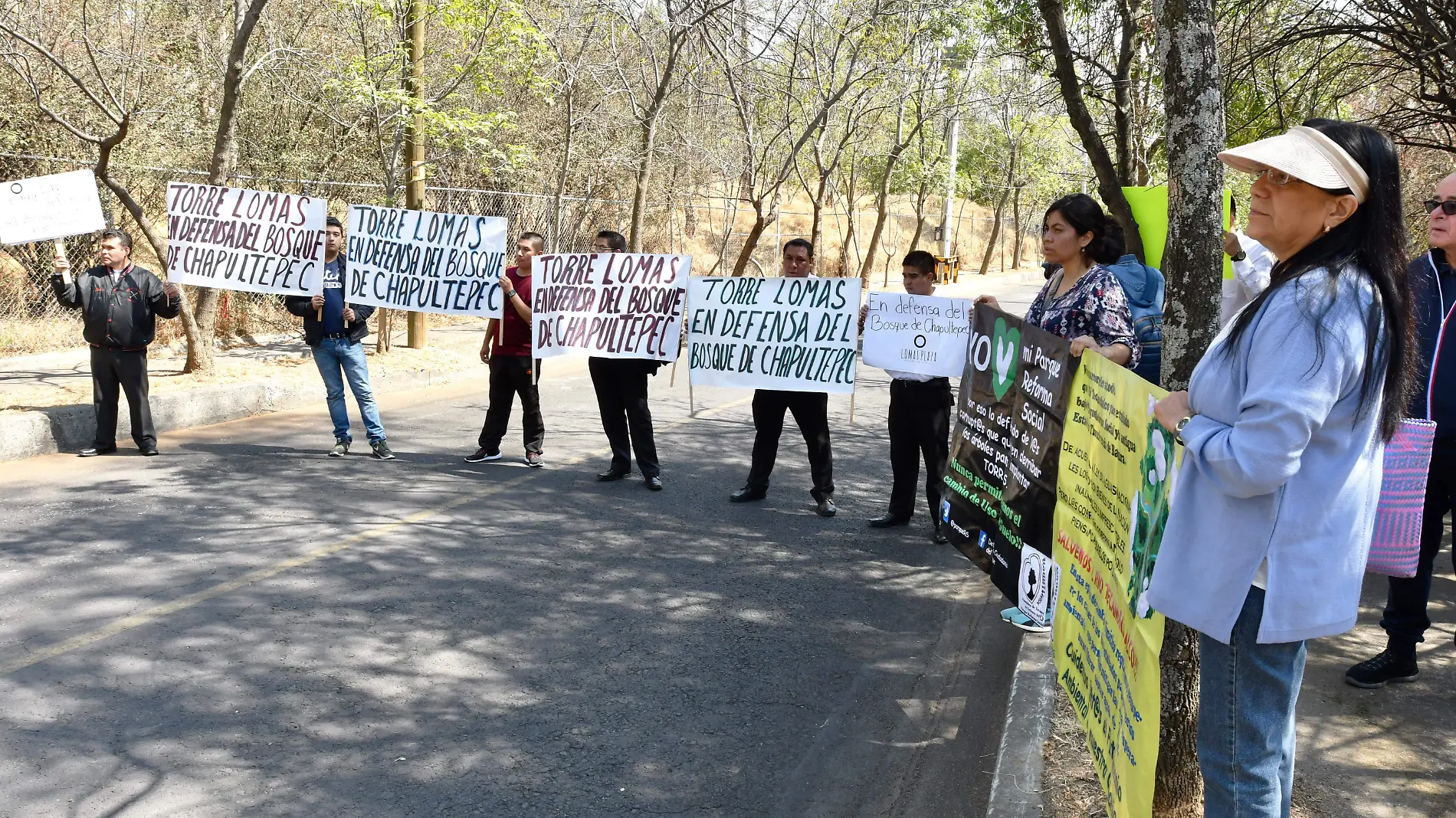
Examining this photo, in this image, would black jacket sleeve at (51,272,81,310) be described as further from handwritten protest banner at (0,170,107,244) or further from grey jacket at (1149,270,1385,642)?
grey jacket at (1149,270,1385,642)

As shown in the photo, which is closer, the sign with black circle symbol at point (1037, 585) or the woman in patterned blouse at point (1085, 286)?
the sign with black circle symbol at point (1037, 585)

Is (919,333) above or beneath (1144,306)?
beneath

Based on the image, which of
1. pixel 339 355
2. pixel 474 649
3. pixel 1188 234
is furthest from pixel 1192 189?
pixel 339 355

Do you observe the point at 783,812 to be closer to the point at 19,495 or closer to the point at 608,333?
the point at 608,333

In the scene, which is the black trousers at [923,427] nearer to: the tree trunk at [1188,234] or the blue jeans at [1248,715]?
the tree trunk at [1188,234]

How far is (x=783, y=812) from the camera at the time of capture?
396 cm

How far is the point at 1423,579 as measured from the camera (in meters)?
4.83

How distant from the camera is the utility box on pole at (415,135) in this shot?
14.8 meters

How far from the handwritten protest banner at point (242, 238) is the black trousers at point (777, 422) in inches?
166

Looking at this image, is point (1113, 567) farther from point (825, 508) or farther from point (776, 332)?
point (776, 332)

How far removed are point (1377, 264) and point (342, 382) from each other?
840 centimetres

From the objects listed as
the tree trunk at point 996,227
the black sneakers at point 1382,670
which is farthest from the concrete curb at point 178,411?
the tree trunk at point 996,227

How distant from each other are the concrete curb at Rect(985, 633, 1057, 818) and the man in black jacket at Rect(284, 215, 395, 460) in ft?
19.8

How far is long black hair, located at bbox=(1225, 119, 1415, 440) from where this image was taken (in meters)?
2.51
